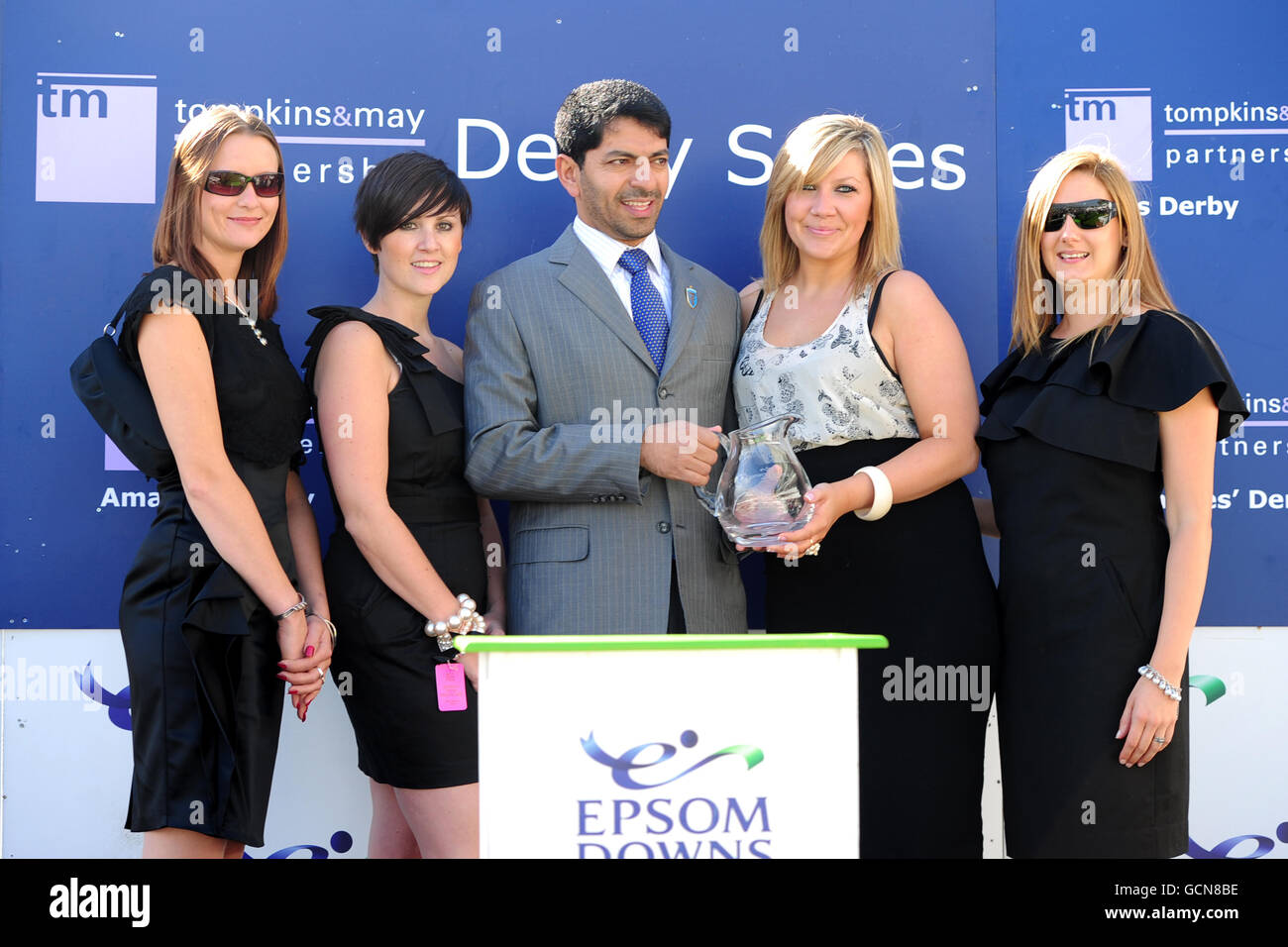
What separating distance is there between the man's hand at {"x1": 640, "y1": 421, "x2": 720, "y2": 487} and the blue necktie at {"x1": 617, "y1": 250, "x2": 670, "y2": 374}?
0.23m

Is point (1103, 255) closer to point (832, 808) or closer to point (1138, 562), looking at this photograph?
point (1138, 562)

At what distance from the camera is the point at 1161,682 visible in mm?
2461

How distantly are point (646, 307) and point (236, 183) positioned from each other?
101 cm

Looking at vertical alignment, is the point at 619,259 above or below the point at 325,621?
above

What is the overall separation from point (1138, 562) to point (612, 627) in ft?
3.81

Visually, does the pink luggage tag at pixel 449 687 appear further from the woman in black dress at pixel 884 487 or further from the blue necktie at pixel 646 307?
the blue necktie at pixel 646 307

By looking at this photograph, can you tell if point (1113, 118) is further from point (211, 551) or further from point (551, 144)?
point (211, 551)

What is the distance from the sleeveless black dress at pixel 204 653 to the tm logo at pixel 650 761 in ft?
3.84

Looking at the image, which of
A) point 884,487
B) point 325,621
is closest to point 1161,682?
point 884,487

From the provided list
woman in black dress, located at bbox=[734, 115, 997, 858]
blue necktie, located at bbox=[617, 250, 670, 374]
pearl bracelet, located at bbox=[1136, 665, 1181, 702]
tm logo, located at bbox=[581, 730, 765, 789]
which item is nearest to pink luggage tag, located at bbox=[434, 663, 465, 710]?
woman in black dress, located at bbox=[734, 115, 997, 858]

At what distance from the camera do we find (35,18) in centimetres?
337

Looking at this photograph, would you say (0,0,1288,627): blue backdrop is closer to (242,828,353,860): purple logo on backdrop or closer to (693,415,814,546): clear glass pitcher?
(242,828,353,860): purple logo on backdrop
